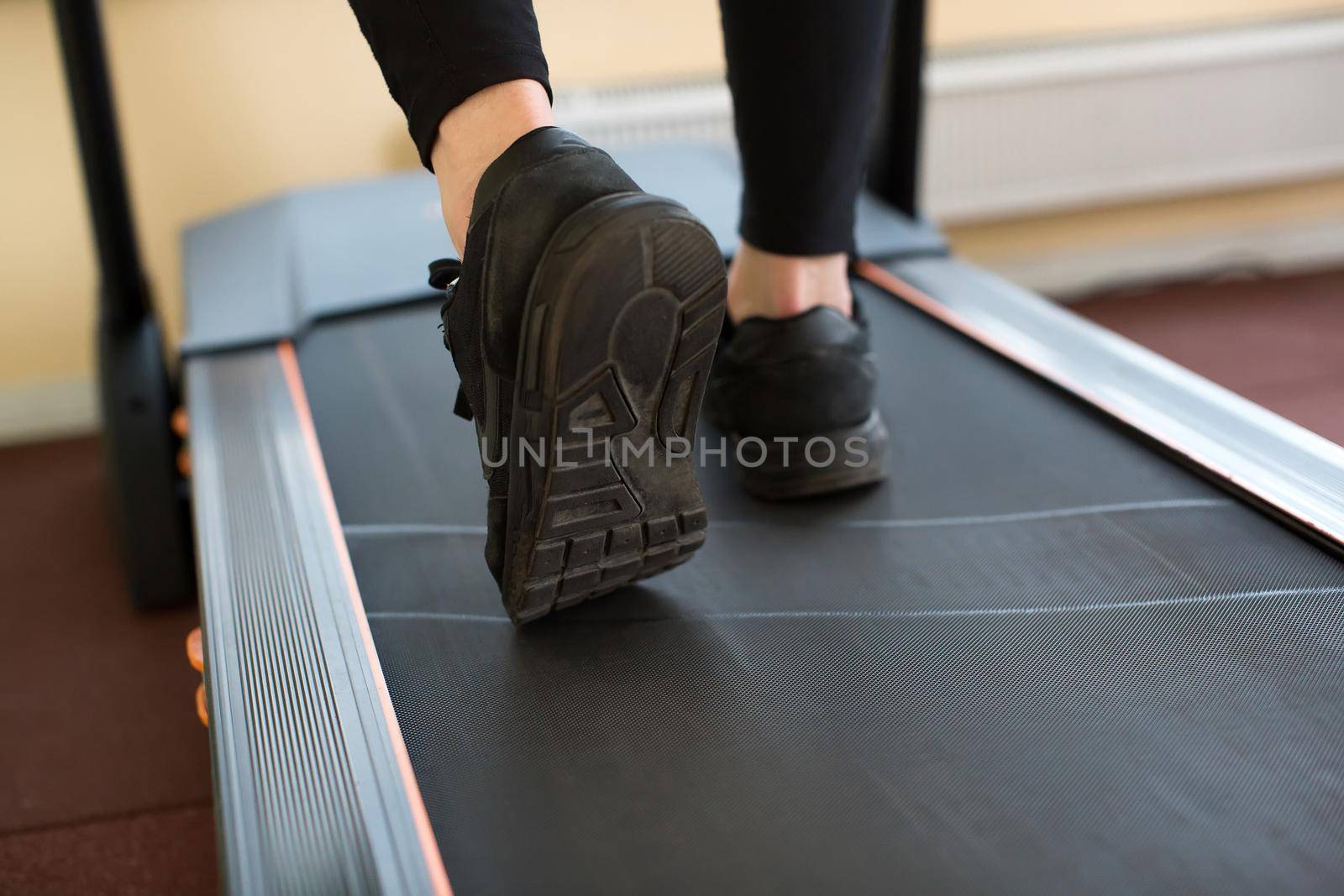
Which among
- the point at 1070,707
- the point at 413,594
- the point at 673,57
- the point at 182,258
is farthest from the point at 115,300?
the point at 1070,707

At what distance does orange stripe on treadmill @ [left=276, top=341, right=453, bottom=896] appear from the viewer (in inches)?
26.5

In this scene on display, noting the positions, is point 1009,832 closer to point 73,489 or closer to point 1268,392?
point 1268,392

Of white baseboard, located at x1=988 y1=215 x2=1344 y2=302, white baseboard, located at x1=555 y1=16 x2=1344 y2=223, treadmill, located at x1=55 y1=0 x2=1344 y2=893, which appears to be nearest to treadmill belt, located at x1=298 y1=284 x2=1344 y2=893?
treadmill, located at x1=55 y1=0 x2=1344 y2=893

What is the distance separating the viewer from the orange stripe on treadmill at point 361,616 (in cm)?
67

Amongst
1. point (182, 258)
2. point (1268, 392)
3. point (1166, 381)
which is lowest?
point (1268, 392)

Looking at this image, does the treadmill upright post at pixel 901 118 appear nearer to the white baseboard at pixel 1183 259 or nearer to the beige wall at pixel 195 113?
the beige wall at pixel 195 113

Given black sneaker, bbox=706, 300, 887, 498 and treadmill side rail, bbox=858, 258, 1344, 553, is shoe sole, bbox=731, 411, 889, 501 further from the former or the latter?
treadmill side rail, bbox=858, 258, 1344, 553

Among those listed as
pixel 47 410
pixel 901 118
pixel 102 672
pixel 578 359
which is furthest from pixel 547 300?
pixel 47 410

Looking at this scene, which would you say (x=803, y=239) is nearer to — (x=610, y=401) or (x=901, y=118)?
(x=610, y=401)

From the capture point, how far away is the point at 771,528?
41.6 inches

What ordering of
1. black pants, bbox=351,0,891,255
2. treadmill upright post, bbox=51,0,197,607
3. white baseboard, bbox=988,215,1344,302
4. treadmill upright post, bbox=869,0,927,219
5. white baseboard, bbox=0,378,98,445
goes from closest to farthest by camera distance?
black pants, bbox=351,0,891,255 < treadmill upright post, bbox=51,0,197,607 < treadmill upright post, bbox=869,0,927,219 < white baseboard, bbox=0,378,98,445 < white baseboard, bbox=988,215,1344,302

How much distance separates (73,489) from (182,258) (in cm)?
47

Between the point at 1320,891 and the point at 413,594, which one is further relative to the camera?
the point at 413,594

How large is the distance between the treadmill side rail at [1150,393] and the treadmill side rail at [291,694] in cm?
79
